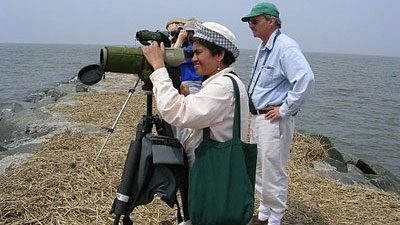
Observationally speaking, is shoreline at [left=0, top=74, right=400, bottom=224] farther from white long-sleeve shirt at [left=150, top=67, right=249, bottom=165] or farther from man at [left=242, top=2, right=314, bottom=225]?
white long-sleeve shirt at [left=150, top=67, right=249, bottom=165]

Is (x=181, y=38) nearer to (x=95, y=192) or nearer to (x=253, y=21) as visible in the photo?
(x=253, y=21)

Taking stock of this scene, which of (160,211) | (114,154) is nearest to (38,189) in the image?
(160,211)

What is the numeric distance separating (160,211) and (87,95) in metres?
9.84

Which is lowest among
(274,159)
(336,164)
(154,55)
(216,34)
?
(336,164)

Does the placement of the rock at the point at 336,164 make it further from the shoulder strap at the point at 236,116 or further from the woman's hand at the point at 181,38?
the shoulder strap at the point at 236,116

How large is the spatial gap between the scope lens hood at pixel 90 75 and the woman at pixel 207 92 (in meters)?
0.35

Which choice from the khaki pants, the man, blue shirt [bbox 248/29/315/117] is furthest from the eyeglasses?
the khaki pants

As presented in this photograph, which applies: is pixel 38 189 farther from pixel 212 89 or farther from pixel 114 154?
pixel 212 89

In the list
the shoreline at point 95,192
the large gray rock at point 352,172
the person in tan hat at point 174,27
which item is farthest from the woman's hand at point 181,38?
the large gray rock at point 352,172

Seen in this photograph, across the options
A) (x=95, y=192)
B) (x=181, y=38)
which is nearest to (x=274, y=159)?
(x=181, y=38)

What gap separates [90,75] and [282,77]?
174 centimetres

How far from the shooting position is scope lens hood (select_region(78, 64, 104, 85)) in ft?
8.16

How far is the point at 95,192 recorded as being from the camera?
4.41 metres

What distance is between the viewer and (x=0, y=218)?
3.71 meters
